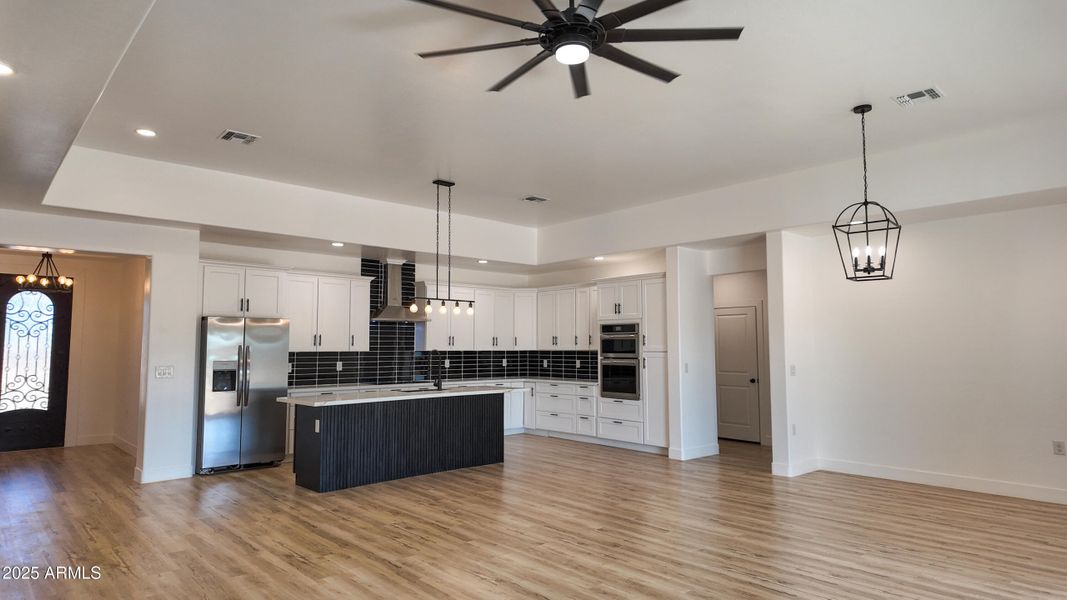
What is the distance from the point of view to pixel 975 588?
3.42 metres

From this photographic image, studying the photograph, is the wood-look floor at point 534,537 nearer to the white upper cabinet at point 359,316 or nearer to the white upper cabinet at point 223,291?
the white upper cabinet at point 223,291

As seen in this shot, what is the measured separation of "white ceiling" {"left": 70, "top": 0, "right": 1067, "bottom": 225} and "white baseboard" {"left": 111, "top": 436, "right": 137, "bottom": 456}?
161 inches

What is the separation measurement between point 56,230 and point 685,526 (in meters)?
6.14

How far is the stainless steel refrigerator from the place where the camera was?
661cm

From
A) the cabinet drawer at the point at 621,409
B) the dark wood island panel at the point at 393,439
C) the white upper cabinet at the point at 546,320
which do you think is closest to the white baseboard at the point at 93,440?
the dark wood island panel at the point at 393,439

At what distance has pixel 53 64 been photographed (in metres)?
2.99

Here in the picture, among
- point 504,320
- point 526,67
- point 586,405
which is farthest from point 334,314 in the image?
point 526,67

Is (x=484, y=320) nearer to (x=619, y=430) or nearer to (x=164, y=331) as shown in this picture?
(x=619, y=430)

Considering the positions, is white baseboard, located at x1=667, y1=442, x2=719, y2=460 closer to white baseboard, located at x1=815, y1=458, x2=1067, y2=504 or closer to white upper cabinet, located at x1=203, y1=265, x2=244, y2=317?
white baseboard, located at x1=815, y1=458, x2=1067, y2=504

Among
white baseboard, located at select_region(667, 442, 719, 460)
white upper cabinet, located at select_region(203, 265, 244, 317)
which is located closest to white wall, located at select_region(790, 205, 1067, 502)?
white baseboard, located at select_region(667, 442, 719, 460)

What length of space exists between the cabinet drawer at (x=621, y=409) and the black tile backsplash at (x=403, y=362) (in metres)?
0.69

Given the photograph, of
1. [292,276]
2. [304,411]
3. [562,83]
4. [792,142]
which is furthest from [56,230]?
[792,142]

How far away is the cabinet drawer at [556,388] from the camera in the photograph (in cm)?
902

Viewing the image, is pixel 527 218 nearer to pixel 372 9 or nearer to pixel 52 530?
pixel 372 9
